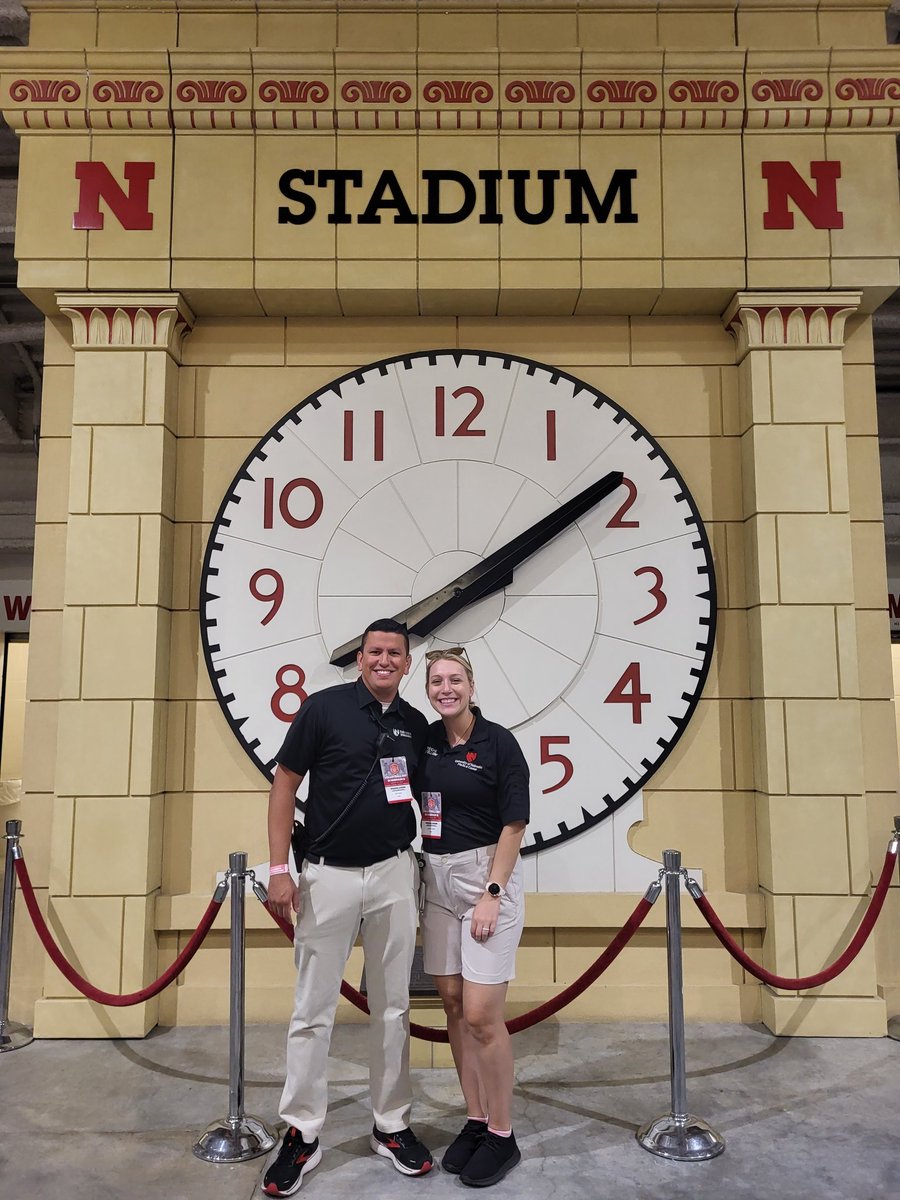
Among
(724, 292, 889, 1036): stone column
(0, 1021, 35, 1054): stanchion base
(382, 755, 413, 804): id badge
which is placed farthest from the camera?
(724, 292, 889, 1036): stone column

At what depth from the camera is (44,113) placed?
371 cm

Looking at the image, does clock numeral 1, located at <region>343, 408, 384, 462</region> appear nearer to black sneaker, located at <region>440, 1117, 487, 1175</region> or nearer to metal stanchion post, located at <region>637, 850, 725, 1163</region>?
metal stanchion post, located at <region>637, 850, 725, 1163</region>

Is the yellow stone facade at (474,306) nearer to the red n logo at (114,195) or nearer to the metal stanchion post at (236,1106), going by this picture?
the red n logo at (114,195)

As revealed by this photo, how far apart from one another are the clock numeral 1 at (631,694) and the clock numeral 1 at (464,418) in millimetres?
1179

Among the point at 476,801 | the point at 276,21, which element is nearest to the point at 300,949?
the point at 476,801

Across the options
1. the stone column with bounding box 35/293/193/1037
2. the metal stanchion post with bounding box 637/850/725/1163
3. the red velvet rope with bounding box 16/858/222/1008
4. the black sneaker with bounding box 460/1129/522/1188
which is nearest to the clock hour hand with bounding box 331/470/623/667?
the stone column with bounding box 35/293/193/1037

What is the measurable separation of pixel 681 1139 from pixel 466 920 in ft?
2.94

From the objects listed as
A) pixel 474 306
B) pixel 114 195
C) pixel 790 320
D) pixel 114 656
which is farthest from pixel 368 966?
pixel 114 195

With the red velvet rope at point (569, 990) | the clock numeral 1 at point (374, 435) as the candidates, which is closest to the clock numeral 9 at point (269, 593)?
the clock numeral 1 at point (374, 435)

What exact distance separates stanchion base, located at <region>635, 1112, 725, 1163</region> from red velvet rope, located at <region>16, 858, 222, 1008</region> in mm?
1426

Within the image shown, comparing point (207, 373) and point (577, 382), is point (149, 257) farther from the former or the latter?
point (577, 382)

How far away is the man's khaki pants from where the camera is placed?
238cm

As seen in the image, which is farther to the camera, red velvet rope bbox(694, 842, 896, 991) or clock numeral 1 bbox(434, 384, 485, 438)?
clock numeral 1 bbox(434, 384, 485, 438)

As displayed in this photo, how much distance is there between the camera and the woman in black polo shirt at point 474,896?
91.4 inches
